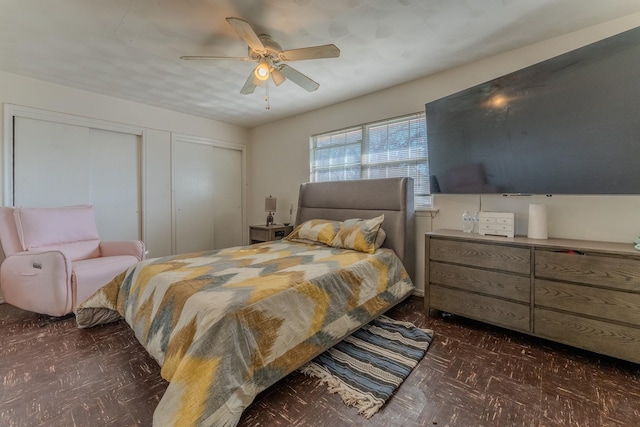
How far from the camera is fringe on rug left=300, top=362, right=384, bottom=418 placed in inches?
58.5

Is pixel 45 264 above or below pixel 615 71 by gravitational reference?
below

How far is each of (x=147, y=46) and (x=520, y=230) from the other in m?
3.72

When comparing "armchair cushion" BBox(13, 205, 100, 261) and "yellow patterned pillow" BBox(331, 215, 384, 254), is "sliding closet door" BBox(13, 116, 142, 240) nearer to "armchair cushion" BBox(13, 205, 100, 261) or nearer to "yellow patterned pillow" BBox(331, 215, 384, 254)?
"armchair cushion" BBox(13, 205, 100, 261)

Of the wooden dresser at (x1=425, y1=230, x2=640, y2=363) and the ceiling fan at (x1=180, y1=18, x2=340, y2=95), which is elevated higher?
the ceiling fan at (x1=180, y1=18, x2=340, y2=95)

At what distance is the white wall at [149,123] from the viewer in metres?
3.15

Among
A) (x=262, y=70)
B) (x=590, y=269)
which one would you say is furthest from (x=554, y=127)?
(x=262, y=70)

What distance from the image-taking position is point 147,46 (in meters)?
2.44

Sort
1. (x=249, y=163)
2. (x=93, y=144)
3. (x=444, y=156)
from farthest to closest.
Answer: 1. (x=249, y=163)
2. (x=93, y=144)
3. (x=444, y=156)

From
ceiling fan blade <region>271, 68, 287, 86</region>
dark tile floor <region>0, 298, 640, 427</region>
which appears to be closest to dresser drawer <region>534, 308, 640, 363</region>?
dark tile floor <region>0, 298, 640, 427</region>

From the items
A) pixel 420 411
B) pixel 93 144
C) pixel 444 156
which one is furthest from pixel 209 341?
pixel 93 144

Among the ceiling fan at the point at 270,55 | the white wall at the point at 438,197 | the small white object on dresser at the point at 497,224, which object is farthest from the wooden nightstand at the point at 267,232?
the small white object on dresser at the point at 497,224

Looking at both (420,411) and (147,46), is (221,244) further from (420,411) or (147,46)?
(420,411)

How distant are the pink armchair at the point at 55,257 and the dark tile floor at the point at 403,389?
0.34 metres

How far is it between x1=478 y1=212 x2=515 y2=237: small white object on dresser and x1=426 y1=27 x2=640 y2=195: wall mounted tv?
9.1 inches
